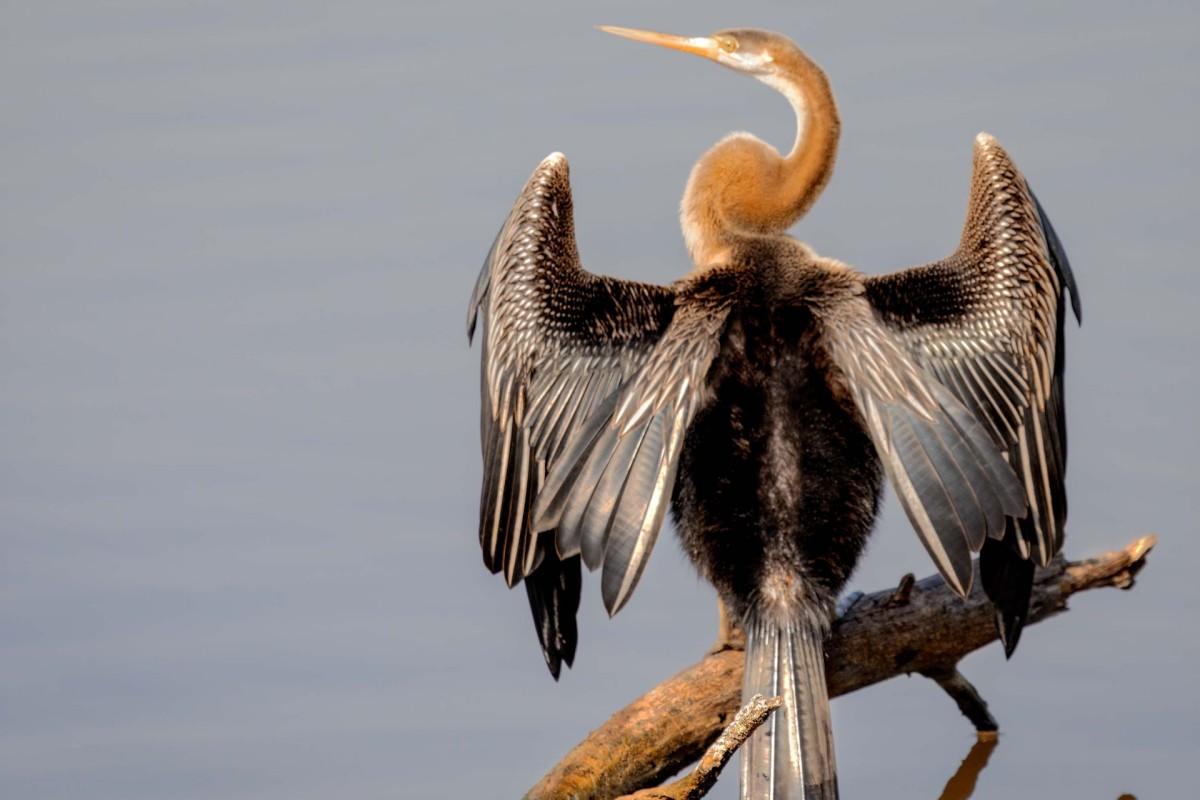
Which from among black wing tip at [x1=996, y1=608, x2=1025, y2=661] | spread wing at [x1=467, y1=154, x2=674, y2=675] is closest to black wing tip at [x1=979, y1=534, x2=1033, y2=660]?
black wing tip at [x1=996, y1=608, x2=1025, y2=661]

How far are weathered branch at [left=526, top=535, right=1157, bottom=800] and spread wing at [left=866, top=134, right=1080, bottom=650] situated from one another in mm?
207

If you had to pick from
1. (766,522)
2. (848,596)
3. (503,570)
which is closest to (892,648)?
(848,596)

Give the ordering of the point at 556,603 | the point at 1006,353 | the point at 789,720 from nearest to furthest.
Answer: the point at 789,720 < the point at 1006,353 < the point at 556,603

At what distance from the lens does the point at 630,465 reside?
4918mm

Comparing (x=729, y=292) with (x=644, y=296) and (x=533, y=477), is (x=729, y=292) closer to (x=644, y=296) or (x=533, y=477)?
(x=644, y=296)

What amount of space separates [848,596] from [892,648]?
0.20m

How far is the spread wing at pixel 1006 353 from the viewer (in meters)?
5.34

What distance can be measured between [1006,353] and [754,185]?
1147 mm

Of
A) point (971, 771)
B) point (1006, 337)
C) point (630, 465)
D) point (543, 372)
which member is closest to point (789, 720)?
point (630, 465)

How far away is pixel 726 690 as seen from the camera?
547 centimetres

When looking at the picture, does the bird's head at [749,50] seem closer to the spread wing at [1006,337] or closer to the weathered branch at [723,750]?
the spread wing at [1006,337]

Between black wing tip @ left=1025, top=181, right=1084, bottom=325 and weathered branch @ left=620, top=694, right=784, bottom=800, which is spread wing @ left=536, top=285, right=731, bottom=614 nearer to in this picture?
weathered branch @ left=620, top=694, right=784, bottom=800

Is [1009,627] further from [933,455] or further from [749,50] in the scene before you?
[749,50]

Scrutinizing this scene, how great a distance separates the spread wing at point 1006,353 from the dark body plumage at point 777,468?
301 millimetres
